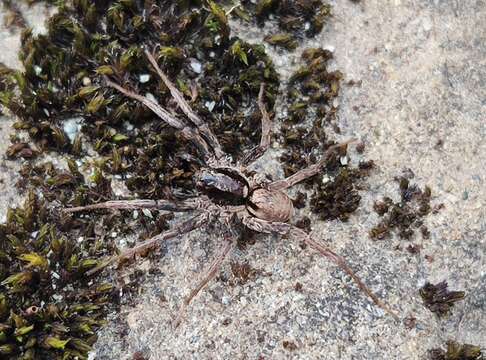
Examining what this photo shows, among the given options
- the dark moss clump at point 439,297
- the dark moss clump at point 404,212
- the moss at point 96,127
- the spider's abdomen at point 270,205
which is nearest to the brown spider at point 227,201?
the spider's abdomen at point 270,205

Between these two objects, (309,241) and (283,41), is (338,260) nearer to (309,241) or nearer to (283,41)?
(309,241)

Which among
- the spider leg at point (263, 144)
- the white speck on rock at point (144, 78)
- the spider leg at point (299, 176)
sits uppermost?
the white speck on rock at point (144, 78)

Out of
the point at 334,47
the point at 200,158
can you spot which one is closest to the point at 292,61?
the point at 334,47

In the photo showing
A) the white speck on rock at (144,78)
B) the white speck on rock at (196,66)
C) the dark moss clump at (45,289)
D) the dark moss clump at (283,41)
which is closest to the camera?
the dark moss clump at (45,289)

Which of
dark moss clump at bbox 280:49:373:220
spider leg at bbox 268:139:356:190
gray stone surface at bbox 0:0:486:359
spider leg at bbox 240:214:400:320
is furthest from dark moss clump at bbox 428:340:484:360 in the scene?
spider leg at bbox 268:139:356:190

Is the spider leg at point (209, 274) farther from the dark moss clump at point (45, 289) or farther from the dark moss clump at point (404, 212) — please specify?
the dark moss clump at point (404, 212)

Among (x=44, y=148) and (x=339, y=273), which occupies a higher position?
(x=44, y=148)

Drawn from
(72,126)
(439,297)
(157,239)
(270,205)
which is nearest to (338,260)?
(270,205)

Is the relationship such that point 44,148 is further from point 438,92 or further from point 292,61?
point 438,92
